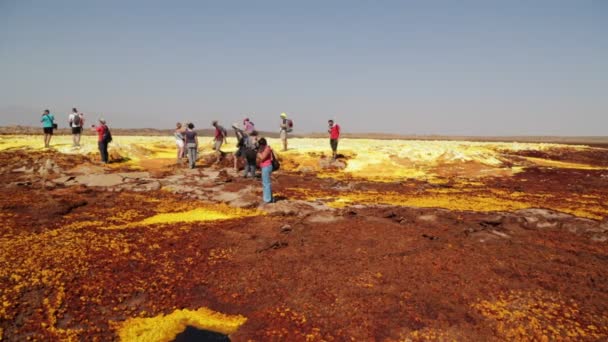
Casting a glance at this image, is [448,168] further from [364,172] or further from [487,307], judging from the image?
[487,307]

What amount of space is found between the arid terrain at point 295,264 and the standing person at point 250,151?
2046mm

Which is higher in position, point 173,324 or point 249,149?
point 249,149

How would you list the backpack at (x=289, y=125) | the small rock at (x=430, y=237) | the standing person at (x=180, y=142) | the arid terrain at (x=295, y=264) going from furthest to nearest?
the backpack at (x=289, y=125) → the standing person at (x=180, y=142) → the small rock at (x=430, y=237) → the arid terrain at (x=295, y=264)

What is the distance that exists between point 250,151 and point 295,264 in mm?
9502

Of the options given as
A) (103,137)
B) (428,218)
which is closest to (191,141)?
(103,137)

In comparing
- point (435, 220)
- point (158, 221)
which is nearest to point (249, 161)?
point (158, 221)

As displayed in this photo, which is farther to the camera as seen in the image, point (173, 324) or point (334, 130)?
point (334, 130)

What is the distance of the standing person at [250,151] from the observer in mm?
16016

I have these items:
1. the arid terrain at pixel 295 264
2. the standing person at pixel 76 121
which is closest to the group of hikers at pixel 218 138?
the standing person at pixel 76 121

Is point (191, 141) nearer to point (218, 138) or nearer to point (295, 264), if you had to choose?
point (218, 138)

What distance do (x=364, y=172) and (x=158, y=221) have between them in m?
12.5

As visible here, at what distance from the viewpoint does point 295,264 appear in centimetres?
709

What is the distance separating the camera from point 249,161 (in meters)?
16.2

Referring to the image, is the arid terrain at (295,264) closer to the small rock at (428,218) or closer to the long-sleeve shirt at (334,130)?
the small rock at (428,218)
